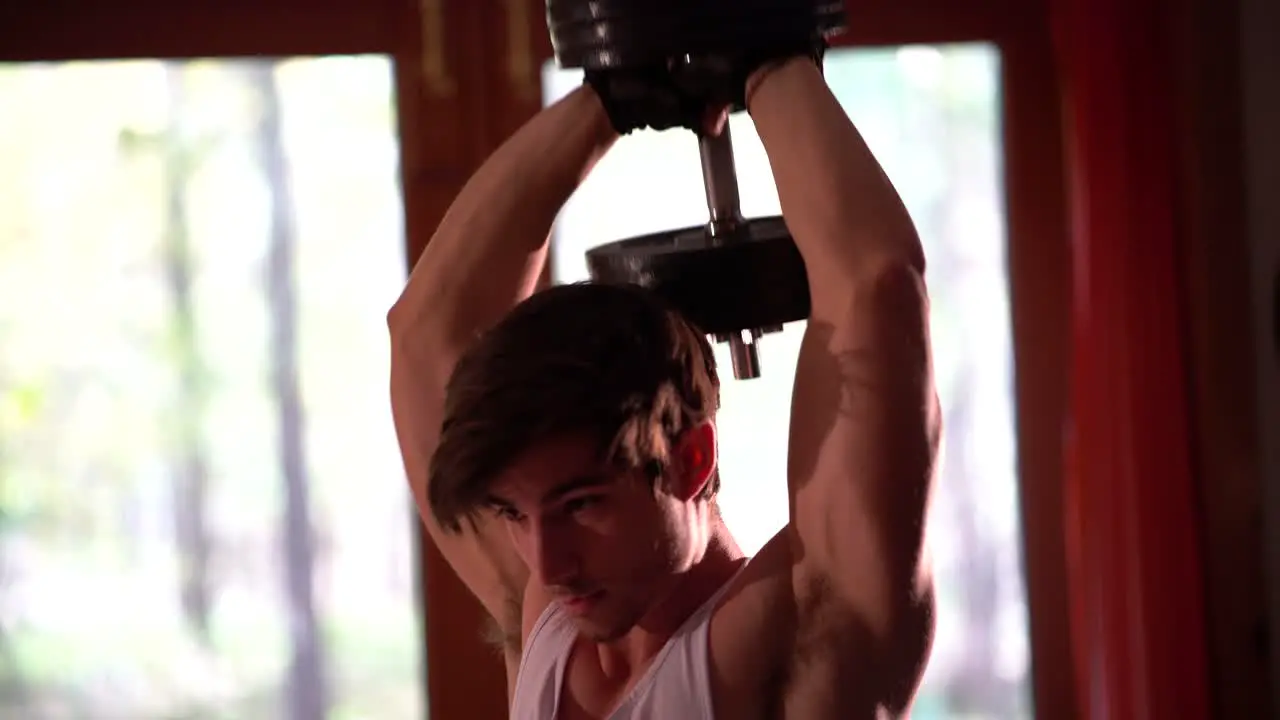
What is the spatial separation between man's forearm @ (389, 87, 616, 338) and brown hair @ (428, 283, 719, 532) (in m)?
0.19

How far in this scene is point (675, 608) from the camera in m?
0.90

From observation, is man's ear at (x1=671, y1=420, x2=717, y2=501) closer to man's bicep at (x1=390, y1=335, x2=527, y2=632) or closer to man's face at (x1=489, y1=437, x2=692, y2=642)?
man's face at (x1=489, y1=437, x2=692, y2=642)

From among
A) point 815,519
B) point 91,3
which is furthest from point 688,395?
point 91,3

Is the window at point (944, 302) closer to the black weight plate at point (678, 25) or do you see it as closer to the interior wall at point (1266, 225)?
the interior wall at point (1266, 225)

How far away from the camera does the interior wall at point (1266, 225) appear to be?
2129 millimetres

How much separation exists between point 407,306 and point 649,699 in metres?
0.37

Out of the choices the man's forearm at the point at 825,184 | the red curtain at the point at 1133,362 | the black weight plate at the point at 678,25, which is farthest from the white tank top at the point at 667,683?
the red curtain at the point at 1133,362

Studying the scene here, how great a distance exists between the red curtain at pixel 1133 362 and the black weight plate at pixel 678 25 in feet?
4.58

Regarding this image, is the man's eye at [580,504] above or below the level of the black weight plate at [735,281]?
below

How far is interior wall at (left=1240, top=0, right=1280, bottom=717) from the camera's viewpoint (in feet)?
6.98

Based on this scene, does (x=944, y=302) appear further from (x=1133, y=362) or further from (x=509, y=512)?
(x=509, y=512)

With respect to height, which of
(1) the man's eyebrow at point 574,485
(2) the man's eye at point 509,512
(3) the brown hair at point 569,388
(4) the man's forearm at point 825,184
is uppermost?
(4) the man's forearm at point 825,184

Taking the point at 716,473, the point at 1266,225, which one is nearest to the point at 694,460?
the point at 716,473

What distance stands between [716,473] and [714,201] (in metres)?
0.18
